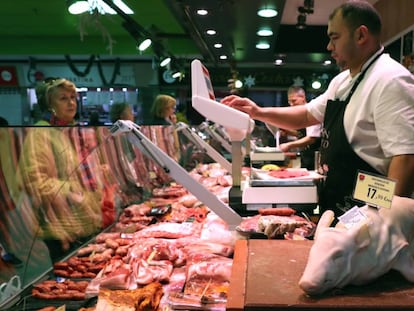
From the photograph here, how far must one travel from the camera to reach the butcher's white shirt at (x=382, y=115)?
2106 millimetres

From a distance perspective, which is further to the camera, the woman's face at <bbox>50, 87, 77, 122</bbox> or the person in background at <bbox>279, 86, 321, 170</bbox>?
the person in background at <bbox>279, 86, 321, 170</bbox>

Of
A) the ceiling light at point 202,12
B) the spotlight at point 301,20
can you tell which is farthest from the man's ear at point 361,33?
the spotlight at point 301,20

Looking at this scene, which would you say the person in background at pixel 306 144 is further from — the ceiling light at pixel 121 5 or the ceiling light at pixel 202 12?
the ceiling light at pixel 121 5

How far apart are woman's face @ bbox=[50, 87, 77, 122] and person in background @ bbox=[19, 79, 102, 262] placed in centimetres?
76

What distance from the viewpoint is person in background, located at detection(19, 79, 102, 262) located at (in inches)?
106

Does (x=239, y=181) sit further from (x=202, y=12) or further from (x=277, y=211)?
(x=202, y=12)

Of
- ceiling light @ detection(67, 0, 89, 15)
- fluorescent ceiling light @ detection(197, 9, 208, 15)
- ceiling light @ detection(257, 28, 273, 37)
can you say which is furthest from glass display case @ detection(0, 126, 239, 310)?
ceiling light @ detection(257, 28, 273, 37)

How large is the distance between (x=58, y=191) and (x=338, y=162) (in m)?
1.68

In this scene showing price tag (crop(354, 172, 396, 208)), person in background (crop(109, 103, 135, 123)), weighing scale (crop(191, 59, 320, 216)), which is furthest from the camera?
person in background (crop(109, 103, 135, 123))

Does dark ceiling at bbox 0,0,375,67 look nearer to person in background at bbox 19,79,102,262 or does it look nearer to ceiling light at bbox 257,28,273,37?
ceiling light at bbox 257,28,273,37

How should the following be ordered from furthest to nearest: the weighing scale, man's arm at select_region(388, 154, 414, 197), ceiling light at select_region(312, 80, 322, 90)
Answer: ceiling light at select_region(312, 80, 322, 90) → the weighing scale → man's arm at select_region(388, 154, 414, 197)

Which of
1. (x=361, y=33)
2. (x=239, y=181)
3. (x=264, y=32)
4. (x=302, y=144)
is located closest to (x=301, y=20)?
(x=264, y=32)

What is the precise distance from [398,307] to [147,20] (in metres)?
10.7

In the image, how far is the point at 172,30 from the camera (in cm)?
1234
